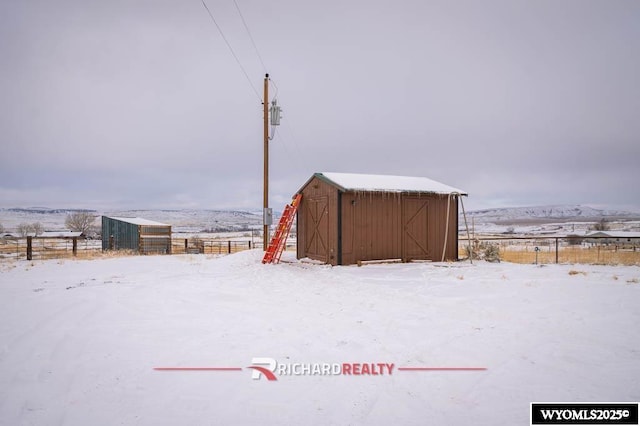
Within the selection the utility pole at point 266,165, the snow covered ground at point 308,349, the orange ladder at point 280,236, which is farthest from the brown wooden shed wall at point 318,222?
the snow covered ground at point 308,349

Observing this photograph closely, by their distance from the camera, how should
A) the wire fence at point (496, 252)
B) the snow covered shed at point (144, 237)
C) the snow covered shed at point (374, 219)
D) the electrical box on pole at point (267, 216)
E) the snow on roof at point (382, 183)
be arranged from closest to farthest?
1. the snow covered shed at point (374, 219)
2. the snow on roof at point (382, 183)
3. the electrical box on pole at point (267, 216)
4. the wire fence at point (496, 252)
5. the snow covered shed at point (144, 237)

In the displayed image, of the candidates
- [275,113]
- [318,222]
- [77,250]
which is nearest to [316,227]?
[318,222]

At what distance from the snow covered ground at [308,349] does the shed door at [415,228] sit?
5310 millimetres

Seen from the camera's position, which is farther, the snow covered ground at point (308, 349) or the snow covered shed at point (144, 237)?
the snow covered shed at point (144, 237)

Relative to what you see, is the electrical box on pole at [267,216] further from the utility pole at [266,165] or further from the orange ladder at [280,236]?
the orange ladder at [280,236]

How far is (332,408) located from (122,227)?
93.1ft

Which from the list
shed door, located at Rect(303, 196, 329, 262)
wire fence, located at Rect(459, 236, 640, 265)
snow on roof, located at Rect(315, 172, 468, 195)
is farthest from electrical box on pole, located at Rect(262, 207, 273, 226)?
wire fence, located at Rect(459, 236, 640, 265)

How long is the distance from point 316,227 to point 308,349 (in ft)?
32.2

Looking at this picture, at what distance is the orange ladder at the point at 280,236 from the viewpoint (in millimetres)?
13250

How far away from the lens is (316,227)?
14.5 meters

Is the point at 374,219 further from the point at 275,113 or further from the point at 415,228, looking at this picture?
the point at 275,113

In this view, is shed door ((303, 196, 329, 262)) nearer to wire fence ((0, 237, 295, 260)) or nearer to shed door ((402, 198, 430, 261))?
shed door ((402, 198, 430, 261))

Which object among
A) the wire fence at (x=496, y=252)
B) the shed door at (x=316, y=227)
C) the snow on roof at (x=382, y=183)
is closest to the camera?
the snow on roof at (x=382, y=183)

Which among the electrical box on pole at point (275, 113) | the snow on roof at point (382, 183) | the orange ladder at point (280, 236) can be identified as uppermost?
the electrical box on pole at point (275, 113)
